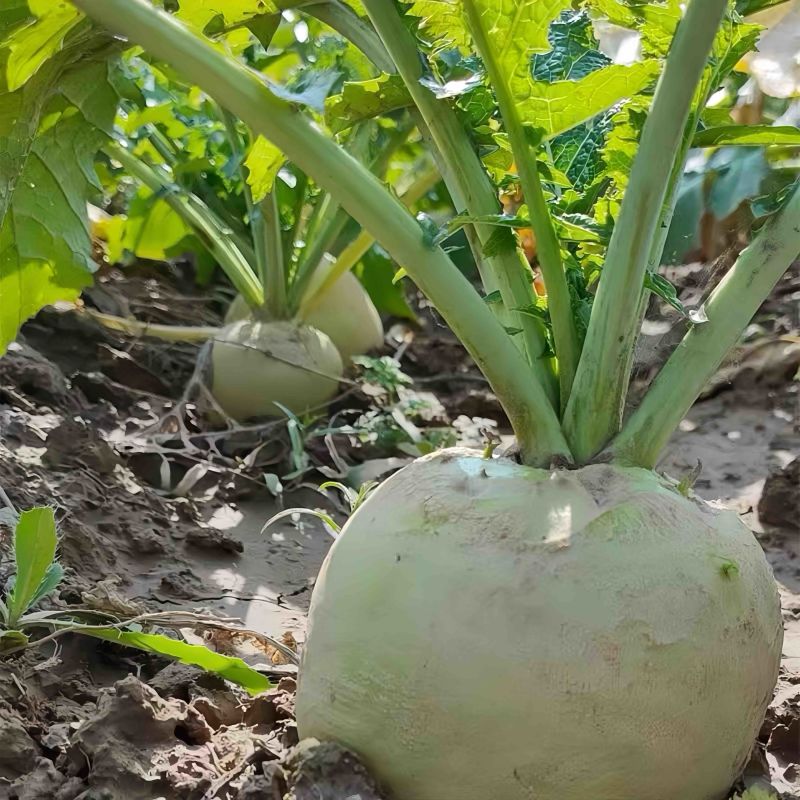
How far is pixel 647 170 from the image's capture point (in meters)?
0.97

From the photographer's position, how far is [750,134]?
1192 millimetres

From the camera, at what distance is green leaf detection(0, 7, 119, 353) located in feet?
4.01

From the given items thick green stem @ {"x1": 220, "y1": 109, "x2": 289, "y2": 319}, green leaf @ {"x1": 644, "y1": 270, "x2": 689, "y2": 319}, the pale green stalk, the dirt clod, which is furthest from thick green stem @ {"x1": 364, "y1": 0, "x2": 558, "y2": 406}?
thick green stem @ {"x1": 220, "y1": 109, "x2": 289, "y2": 319}

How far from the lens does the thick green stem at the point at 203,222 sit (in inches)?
104

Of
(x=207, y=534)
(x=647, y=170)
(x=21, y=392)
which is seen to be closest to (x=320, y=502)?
(x=207, y=534)

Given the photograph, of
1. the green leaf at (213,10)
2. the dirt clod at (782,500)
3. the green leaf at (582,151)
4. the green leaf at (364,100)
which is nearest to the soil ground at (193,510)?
the dirt clod at (782,500)

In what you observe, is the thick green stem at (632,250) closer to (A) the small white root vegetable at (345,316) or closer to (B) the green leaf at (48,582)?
(B) the green leaf at (48,582)

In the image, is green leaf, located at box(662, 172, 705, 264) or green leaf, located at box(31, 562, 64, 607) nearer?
green leaf, located at box(31, 562, 64, 607)

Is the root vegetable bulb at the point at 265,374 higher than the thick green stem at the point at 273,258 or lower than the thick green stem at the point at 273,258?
lower

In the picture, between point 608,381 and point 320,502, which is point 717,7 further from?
point 320,502

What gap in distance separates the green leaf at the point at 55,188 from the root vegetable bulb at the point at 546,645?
0.67 meters

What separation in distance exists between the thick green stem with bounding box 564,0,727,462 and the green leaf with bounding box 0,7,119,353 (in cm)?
66

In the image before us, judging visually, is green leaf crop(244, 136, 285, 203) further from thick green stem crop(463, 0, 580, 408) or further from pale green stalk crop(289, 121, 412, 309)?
pale green stalk crop(289, 121, 412, 309)

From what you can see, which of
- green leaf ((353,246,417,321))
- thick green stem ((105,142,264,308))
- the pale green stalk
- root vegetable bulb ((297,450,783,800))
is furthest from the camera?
green leaf ((353,246,417,321))
